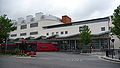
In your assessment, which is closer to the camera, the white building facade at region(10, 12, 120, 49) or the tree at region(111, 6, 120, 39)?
the tree at region(111, 6, 120, 39)

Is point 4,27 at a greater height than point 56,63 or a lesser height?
greater

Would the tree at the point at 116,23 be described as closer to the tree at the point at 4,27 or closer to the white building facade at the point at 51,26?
the tree at the point at 4,27

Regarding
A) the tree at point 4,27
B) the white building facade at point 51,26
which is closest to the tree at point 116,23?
the tree at point 4,27

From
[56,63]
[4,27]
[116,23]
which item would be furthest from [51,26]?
[56,63]

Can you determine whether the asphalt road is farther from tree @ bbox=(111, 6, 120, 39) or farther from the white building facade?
the white building facade

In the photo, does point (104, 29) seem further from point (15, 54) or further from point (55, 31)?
point (15, 54)

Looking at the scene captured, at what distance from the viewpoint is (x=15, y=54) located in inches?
1351

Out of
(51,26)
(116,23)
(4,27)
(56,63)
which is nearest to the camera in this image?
(56,63)

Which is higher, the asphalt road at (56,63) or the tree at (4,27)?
the tree at (4,27)

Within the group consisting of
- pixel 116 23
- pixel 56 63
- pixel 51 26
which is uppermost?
pixel 51 26

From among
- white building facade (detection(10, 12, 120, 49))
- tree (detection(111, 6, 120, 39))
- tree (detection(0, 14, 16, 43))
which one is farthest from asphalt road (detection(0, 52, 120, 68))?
white building facade (detection(10, 12, 120, 49))

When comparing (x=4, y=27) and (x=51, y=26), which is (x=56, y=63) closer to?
(x=4, y=27)

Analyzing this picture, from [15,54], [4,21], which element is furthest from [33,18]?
[15,54]

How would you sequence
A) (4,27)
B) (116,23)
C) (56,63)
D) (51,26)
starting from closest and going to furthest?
(56,63)
(116,23)
(4,27)
(51,26)
